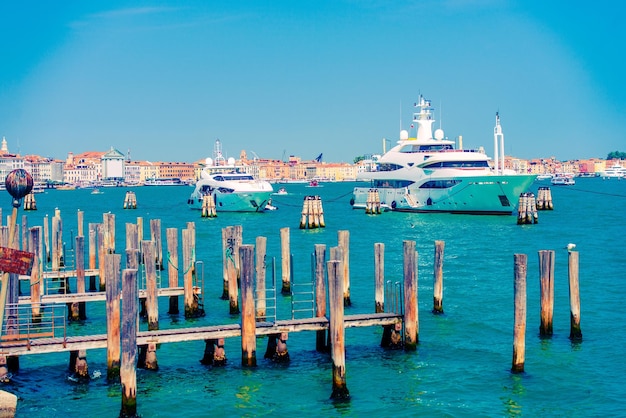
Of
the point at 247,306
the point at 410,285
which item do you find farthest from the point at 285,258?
the point at 247,306

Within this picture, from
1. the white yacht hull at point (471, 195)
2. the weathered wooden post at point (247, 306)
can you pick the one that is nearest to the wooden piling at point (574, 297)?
the weathered wooden post at point (247, 306)

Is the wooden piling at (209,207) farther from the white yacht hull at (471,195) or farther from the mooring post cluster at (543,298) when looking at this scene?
the mooring post cluster at (543,298)

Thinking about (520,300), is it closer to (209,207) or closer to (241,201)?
(209,207)

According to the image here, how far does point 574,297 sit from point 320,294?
5.68 meters

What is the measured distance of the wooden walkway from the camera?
16.0 meters

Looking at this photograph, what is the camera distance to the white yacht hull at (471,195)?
6231 centimetres

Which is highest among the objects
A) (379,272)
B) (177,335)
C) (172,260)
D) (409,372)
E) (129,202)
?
(129,202)

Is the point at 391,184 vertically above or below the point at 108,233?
above

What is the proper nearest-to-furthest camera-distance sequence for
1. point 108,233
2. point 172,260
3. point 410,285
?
1. point 410,285
2. point 172,260
3. point 108,233

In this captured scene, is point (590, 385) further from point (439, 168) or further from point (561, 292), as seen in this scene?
point (439, 168)

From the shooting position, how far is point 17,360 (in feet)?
59.1

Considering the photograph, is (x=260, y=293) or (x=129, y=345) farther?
(x=260, y=293)

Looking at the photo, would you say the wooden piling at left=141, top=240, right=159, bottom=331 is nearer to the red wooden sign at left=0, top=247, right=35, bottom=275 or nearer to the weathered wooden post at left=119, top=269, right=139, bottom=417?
the weathered wooden post at left=119, top=269, right=139, bottom=417

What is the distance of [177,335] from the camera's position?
55.0ft
